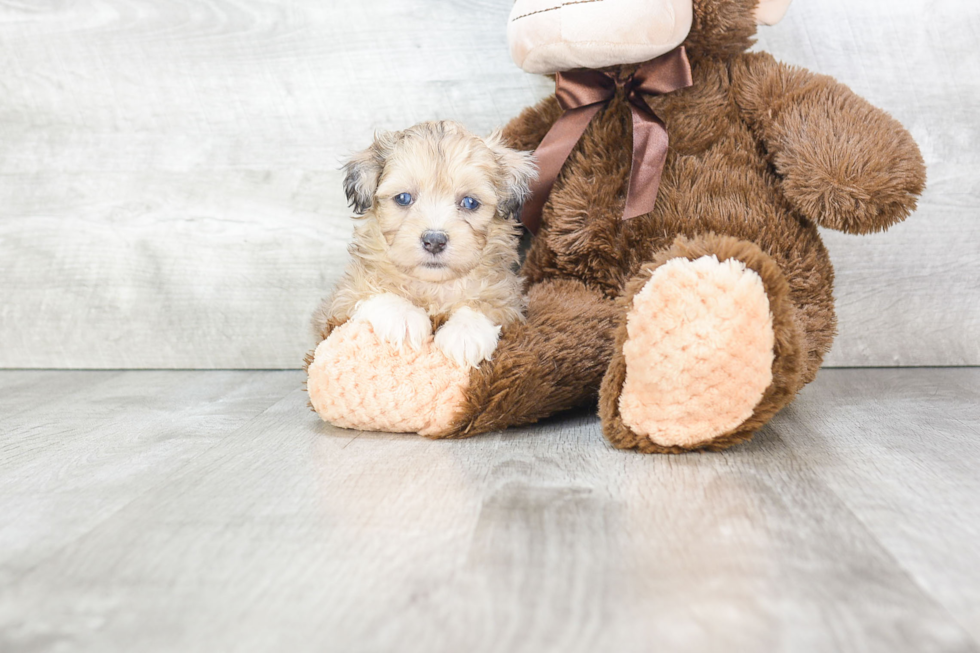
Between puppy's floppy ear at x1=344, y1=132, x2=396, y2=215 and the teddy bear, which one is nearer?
the teddy bear

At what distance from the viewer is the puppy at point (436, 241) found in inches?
65.4

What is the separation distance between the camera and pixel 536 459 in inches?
58.8

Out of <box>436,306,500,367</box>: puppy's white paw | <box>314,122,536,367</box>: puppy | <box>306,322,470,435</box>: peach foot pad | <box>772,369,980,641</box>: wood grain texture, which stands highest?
<box>314,122,536,367</box>: puppy

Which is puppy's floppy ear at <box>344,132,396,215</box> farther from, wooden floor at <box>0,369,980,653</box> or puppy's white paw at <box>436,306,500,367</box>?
wooden floor at <box>0,369,980,653</box>

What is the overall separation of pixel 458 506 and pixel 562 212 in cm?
94

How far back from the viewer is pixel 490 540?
112cm

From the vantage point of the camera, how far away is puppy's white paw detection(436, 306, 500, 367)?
5.37 ft

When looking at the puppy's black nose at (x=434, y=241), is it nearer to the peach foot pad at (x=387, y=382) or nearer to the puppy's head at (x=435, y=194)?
the puppy's head at (x=435, y=194)

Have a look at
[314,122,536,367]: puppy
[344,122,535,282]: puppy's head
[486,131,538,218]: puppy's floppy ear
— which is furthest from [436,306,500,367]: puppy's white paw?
[486,131,538,218]: puppy's floppy ear

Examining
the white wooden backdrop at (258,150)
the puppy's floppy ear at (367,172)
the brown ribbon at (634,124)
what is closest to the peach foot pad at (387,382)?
the puppy's floppy ear at (367,172)


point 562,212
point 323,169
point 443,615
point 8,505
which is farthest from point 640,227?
point 8,505

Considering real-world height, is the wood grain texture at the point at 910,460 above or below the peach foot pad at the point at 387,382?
below

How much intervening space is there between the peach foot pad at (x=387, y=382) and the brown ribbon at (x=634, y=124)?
0.57 metres

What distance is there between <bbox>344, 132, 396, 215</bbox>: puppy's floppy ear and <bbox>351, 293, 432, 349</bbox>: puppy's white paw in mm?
231
